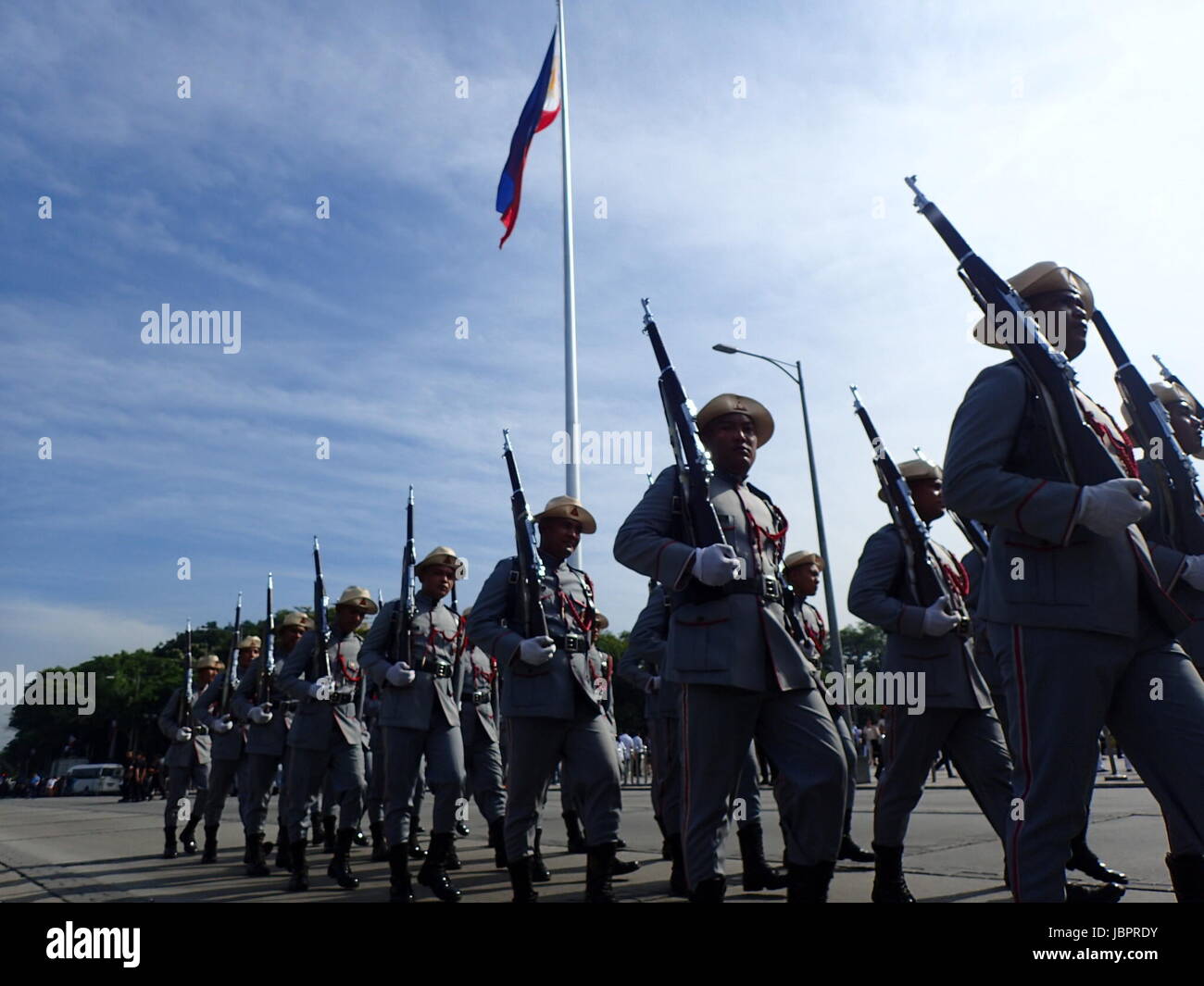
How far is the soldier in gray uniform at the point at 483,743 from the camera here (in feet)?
26.1

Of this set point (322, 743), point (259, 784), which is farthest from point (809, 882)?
point (259, 784)

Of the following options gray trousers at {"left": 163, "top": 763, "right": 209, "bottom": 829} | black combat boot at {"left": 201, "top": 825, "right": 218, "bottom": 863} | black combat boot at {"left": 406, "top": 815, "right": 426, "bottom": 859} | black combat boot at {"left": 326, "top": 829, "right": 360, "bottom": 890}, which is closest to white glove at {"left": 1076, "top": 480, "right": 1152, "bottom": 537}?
black combat boot at {"left": 326, "top": 829, "right": 360, "bottom": 890}

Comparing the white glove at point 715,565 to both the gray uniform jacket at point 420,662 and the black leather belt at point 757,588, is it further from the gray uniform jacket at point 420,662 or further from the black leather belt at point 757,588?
the gray uniform jacket at point 420,662

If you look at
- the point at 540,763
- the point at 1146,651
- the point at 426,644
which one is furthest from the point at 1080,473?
the point at 426,644

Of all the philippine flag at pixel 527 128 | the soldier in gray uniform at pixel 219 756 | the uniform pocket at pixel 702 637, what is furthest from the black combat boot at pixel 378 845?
the philippine flag at pixel 527 128

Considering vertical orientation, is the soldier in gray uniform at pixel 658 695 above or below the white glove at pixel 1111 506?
below

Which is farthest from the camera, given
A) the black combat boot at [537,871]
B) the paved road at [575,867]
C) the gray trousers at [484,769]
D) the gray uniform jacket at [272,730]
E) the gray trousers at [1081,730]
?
the gray uniform jacket at [272,730]

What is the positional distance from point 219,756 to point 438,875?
531 centimetres

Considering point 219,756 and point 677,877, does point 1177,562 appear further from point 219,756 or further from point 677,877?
point 219,756

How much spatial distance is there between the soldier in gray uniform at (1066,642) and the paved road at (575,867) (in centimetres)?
219

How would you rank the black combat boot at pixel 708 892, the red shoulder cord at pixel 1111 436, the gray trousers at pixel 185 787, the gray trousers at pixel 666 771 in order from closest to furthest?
the red shoulder cord at pixel 1111 436
the black combat boot at pixel 708 892
the gray trousers at pixel 666 771
the gray trousers at pixel 185 787

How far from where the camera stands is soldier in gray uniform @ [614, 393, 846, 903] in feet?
13.8
